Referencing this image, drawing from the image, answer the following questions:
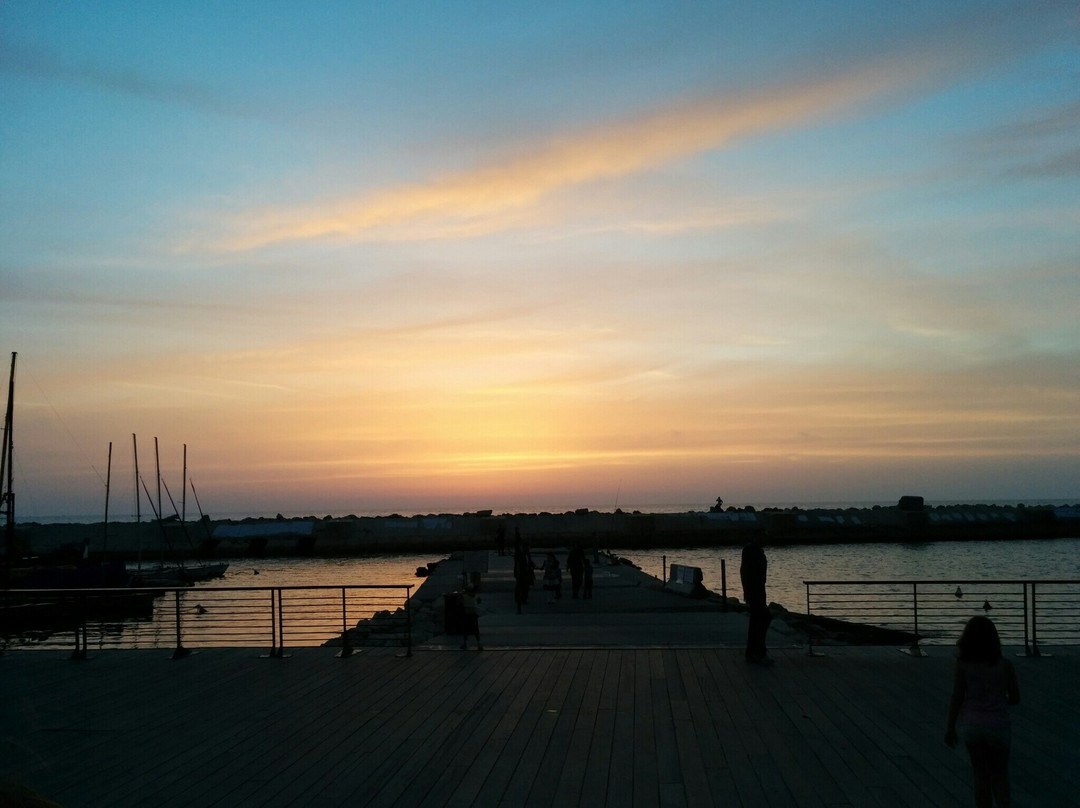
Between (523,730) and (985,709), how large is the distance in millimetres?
4288

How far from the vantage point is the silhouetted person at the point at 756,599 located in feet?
37.8

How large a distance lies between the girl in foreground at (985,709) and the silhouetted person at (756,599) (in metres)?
5.41

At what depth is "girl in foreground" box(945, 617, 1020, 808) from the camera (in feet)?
19.0

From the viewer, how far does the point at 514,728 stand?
877 cm

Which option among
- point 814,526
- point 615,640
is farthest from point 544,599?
point 814,526

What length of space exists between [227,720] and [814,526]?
3232 inches

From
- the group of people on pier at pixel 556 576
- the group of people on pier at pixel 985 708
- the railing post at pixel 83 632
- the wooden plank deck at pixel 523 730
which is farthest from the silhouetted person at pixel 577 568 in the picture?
the group of people on pier at pixel 985 708

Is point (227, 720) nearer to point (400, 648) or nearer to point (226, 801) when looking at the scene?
point (226, 801)

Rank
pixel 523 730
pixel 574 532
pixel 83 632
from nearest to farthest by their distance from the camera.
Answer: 1. pixel 523 730
2. pixel 83 632
3. pixel 574 532

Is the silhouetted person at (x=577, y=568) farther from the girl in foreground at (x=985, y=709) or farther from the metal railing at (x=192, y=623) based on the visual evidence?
the girl in foreground at (x=985, y=709)

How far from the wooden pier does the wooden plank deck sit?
1.1 inches

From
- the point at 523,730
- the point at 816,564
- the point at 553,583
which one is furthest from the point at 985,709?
the point at 816,564

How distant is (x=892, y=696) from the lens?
32.1 feet

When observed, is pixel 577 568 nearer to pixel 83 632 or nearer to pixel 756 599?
pixel 756 599
